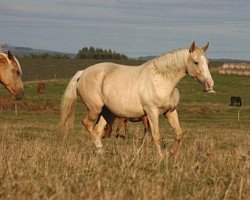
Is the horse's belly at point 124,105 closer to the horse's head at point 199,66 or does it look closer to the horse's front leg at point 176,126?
the horse's front leg at point 176,126

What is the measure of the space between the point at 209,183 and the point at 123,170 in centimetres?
101

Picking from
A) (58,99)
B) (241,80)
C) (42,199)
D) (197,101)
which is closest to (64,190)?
(42,199)

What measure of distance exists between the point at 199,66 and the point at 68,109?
3.44 meters

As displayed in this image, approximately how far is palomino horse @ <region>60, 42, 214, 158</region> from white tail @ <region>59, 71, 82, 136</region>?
2 centimetres

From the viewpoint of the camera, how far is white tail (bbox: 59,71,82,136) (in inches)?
449

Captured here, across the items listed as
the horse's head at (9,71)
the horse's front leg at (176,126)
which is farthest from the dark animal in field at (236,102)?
the horse's head at (9,71)

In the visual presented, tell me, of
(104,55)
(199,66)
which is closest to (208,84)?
(199,66)

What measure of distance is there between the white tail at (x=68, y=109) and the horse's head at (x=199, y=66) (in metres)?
3.14

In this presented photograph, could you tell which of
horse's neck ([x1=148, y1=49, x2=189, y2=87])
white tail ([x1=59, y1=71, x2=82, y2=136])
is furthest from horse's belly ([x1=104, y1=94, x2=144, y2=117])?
white tail ([x1=59, y1=71, x2=82, y2=136])

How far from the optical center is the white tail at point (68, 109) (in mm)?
11406

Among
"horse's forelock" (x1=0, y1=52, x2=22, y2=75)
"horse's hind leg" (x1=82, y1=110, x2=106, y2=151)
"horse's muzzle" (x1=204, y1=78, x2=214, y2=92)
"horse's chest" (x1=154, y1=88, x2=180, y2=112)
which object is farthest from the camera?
"horse's hind leg" (x1=82, y1=110, x2=106, y2=151)

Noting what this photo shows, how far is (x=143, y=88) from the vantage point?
9.96 m

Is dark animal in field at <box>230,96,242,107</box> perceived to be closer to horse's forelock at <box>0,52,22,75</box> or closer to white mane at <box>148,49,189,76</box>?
white mane at <box>148,49,189,76</box>

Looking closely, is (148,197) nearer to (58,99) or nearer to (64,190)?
(64,190)
